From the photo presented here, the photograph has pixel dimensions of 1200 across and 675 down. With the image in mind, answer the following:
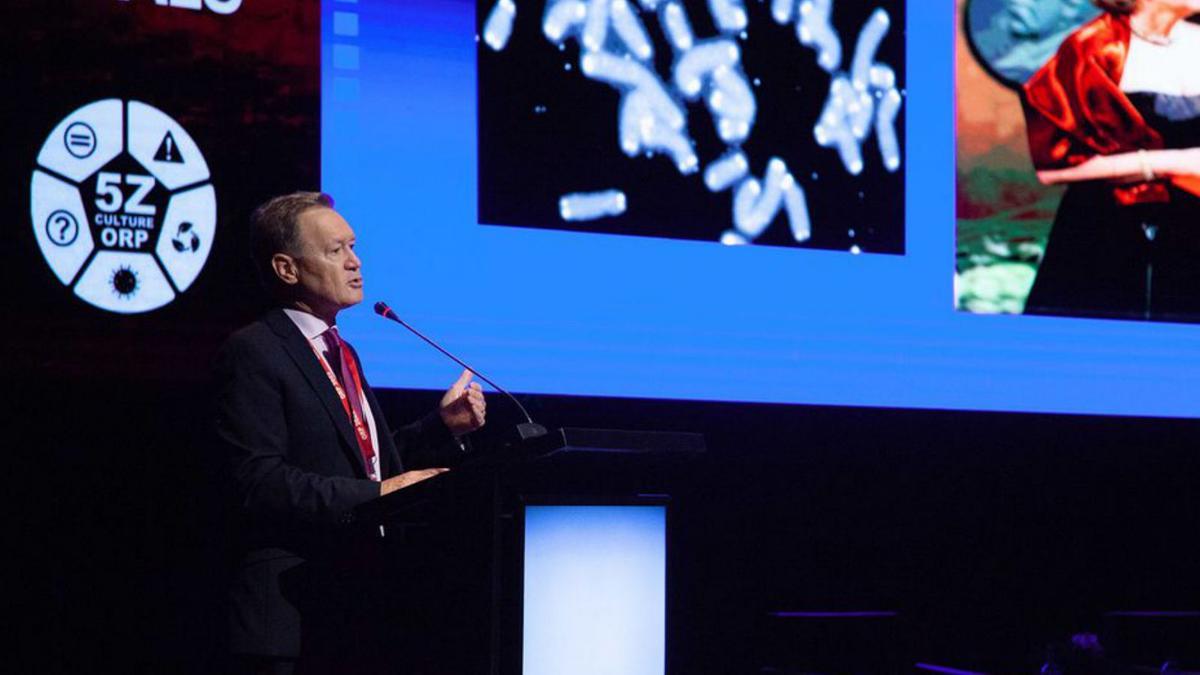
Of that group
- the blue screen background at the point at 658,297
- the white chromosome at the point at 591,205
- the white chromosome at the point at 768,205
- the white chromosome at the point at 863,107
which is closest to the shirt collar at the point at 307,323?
the blue screen background at the point at 658,297

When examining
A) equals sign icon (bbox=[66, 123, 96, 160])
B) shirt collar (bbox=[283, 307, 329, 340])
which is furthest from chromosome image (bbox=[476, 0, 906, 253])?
shirt collar (bbox=[283, 307, 329, 340])

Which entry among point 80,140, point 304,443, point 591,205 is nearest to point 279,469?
point 304,443

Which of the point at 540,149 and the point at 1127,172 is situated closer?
the point at 540,149

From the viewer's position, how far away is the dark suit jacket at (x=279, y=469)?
81.5 inches

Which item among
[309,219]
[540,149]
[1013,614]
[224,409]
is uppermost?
[540,149]

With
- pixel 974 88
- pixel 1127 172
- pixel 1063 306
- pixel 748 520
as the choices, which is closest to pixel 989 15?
pixel 974 88

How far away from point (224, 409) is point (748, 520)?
2.01 meters

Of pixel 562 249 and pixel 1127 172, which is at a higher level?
pixel 1127 172

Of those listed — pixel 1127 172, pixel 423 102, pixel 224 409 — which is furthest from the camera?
pixel 1127 172

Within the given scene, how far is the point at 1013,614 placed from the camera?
4.12 m

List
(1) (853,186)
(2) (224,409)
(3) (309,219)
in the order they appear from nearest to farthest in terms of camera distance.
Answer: (2) (224,409), (3) (309,219), (1) (853,186)

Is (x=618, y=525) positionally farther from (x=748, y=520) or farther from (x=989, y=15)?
(x=989, y=15)

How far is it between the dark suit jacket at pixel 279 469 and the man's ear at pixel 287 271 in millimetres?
91

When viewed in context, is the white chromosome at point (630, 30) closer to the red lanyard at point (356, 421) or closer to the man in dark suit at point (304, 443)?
the man in dark suit at point (304, 443)
